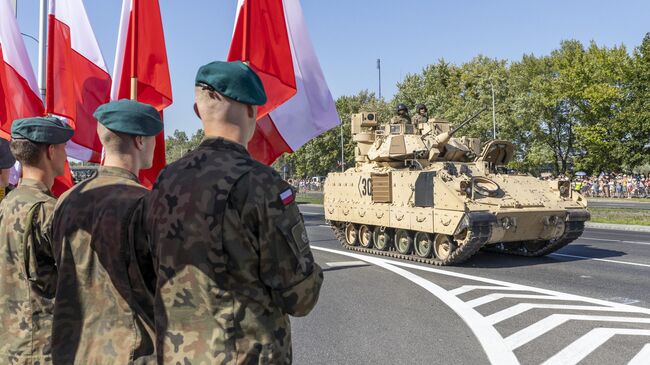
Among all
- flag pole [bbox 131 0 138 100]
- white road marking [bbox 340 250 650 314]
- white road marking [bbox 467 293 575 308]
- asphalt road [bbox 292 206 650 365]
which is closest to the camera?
flag pole [bbox 131 0 138 100]

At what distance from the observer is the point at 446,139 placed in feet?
44.4

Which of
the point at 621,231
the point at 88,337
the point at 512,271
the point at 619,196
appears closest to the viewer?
the point at 88,337

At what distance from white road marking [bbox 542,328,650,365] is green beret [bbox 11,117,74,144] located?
176 inches

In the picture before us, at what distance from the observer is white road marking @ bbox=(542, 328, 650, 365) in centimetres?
539

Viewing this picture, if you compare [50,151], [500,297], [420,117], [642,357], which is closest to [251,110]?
[50,151]

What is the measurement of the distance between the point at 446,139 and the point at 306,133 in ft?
29.5

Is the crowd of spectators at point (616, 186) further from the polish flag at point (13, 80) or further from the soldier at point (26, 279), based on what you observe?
the soldier at point (26, 279)

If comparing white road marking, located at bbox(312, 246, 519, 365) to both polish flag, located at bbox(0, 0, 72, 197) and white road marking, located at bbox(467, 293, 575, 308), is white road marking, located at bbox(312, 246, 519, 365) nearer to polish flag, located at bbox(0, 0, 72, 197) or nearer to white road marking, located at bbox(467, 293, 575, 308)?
white road marking, located at bbox(467, 293, 575, 308)

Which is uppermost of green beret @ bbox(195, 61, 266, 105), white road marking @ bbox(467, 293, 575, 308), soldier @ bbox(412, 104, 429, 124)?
soldier @ bbox(412, 104, 429, 124)

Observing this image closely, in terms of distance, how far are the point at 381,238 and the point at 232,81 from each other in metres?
11.9

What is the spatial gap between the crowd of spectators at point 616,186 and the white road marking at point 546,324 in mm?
31394

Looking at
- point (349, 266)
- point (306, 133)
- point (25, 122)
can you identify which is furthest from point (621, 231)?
point (25, 122)

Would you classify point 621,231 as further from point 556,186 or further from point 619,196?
point 619,196

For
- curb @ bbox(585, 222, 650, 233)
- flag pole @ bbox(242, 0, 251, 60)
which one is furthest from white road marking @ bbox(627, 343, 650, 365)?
curb @ bbox(585, 222, 650, 233)
